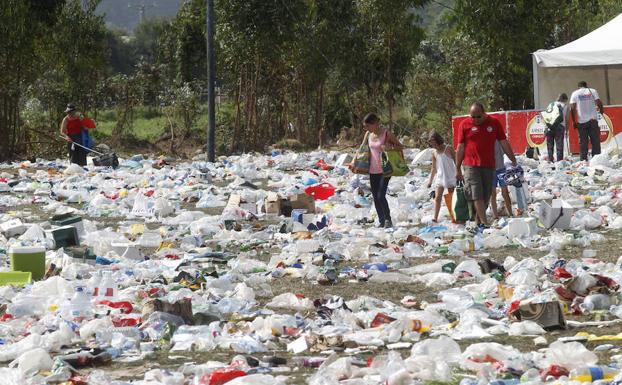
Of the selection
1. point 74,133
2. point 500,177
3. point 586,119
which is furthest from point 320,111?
point 500,177

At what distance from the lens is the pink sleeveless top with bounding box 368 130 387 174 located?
11.4 meters

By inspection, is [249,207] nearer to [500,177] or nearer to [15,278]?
[500,177]

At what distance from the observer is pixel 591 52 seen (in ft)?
65.9

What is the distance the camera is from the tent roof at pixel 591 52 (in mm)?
19984

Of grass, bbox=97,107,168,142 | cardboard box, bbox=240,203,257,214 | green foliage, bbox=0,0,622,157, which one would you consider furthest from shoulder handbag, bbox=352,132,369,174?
grass, bbox=97,107,168,142

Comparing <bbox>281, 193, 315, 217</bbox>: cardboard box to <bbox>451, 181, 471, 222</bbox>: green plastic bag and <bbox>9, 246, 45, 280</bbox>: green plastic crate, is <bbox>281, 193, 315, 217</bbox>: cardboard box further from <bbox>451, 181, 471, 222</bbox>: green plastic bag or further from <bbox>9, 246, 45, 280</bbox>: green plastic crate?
<bbox>9, 246, 45, 280</bbox>: green plastic crate

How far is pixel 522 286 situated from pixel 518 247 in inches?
95.1

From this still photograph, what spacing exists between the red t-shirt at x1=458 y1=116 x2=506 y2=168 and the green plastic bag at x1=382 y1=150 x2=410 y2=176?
671 millimetres

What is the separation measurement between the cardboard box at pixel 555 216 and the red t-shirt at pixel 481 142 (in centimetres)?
70

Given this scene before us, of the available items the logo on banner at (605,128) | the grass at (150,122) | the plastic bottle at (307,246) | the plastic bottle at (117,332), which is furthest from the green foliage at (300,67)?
the plastic bottle at (117,332)

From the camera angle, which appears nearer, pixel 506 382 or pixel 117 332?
pixel 506 382

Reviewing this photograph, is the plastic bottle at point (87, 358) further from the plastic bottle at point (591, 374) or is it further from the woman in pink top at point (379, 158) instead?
the woman in pink top at point (379, 158)

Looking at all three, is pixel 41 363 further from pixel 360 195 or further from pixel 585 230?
pixel 360 195

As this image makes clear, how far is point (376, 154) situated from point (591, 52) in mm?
9838
